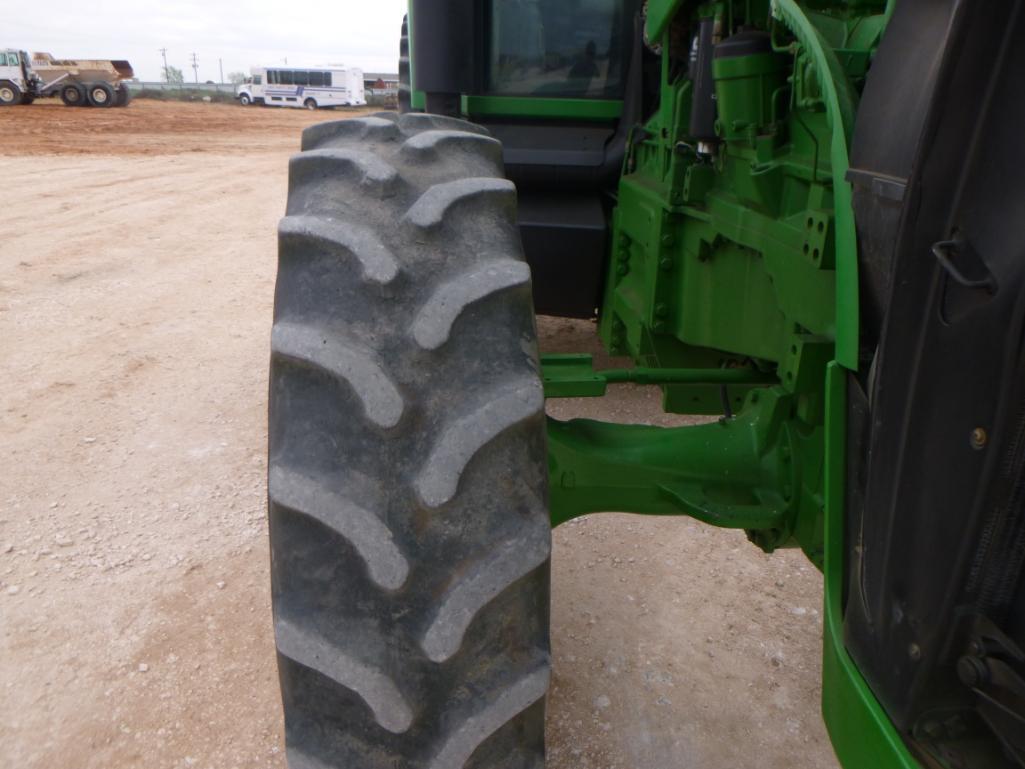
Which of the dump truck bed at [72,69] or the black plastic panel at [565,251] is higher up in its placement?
the black plastic panel at [565,251]

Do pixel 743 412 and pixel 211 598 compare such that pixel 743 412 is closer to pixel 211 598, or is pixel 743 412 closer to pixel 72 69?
pixel 211 598

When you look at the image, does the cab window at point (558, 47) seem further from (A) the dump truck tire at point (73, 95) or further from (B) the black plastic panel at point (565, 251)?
(A) the dump truck tire at point (73, 95)

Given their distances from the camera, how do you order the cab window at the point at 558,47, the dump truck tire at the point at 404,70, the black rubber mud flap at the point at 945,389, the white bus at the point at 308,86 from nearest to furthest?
the black rubber mud flap at the point at 945,389 → the cab window at the point at 558,47 → the dump truck tire at the point at 404,70 → the white bus at the point at 308,86

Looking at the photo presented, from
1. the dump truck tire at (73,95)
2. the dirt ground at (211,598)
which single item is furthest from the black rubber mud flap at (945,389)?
the dump truck tire at (73,95)

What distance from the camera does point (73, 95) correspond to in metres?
31.0

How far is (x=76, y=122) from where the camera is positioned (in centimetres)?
A: 2400

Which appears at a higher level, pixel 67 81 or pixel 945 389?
pixel 945 389

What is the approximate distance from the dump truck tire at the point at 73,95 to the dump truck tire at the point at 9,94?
1466mm

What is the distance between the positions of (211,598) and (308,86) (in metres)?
44.5

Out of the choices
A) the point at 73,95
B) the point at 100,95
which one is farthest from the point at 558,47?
the point at 73,95

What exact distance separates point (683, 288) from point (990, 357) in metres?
1.60

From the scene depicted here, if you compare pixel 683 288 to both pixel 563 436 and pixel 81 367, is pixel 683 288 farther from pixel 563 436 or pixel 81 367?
pixel 81 367

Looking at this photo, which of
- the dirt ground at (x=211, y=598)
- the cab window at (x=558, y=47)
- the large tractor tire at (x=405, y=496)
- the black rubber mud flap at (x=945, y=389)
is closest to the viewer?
the black rubber mud flap at (x=945, y=389)

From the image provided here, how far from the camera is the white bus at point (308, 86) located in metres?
43.6
